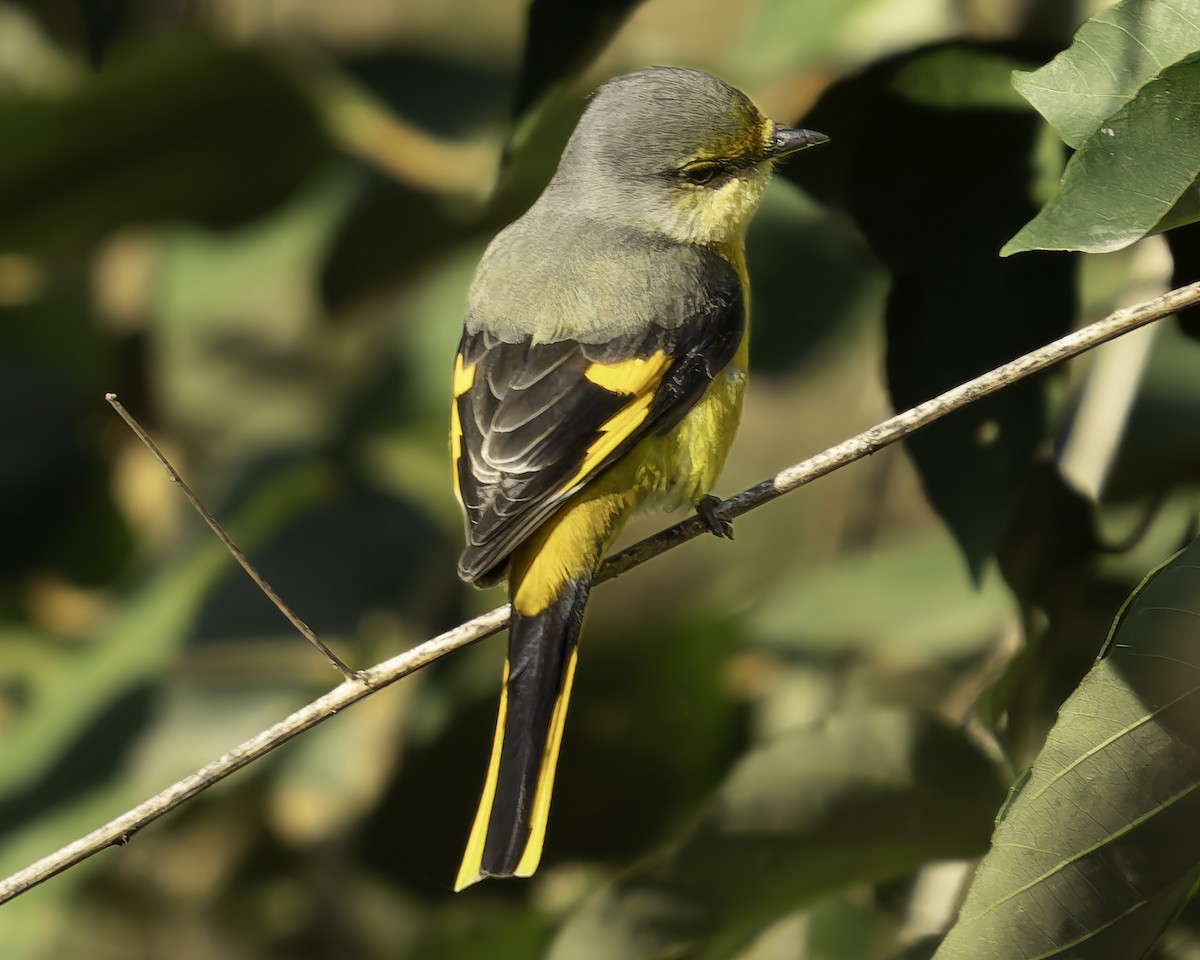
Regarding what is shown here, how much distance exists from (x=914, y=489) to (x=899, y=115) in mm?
2326

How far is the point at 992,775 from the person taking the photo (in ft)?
7.70

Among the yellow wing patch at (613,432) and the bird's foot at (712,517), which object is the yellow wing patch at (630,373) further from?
the bird's foot at (712,517)

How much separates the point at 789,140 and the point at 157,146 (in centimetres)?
169

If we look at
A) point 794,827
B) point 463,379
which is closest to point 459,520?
point 463,379

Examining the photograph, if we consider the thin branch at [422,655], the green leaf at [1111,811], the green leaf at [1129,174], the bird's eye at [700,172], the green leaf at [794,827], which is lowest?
the green leaf at [1111,811]

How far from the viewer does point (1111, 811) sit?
1679mm

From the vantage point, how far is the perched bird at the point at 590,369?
2.30m

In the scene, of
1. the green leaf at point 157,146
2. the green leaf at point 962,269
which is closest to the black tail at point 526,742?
the green leaf at point 962,269

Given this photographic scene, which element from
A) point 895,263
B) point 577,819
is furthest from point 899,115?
point 577,819

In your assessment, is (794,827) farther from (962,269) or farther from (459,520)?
(459,520)

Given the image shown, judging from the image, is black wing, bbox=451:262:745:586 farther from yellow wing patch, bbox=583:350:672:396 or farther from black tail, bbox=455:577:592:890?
black tail, bbox=455:577:592:890

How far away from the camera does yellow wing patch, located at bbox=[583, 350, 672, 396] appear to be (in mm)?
2514

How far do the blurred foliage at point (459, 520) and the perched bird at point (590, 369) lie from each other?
187 millimetres

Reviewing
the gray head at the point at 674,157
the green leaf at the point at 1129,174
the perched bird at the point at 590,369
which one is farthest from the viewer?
the gray head at the point at 674,157
